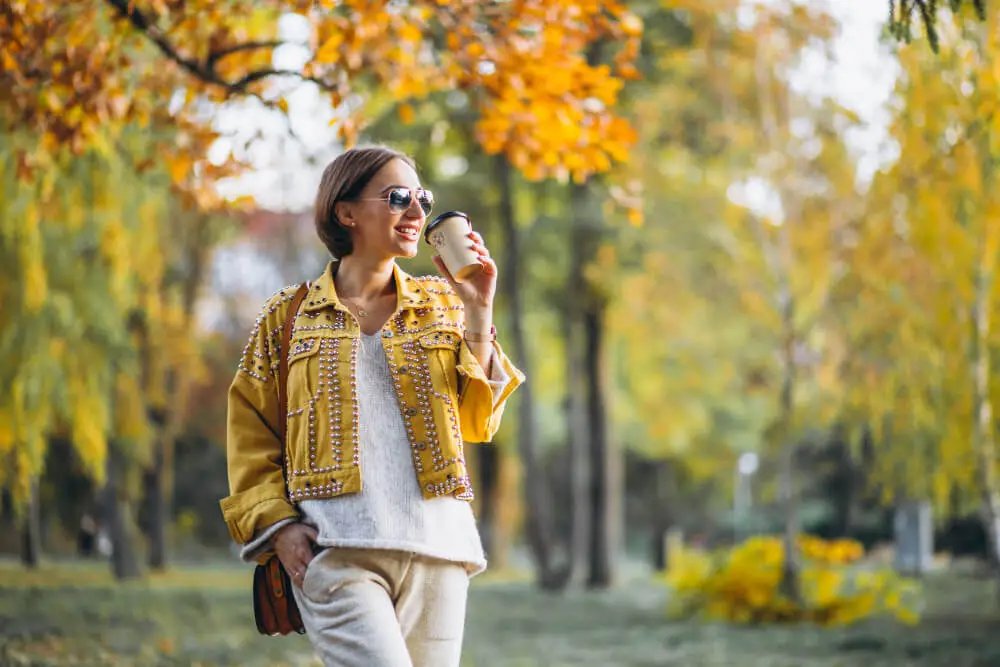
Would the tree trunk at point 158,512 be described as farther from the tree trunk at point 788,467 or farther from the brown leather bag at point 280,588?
the brown leather bag at point 280,588

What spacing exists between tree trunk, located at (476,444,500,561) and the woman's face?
22499 mm

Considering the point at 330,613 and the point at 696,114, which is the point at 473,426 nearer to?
the point at 330,613

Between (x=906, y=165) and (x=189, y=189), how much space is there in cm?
588

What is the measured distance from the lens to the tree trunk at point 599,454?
68.4 feet

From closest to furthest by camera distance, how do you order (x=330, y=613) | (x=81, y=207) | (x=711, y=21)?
1. (x=330, y=613)
2. (x=81, y=207)
3. (x=711, y=21)

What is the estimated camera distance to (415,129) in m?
17.3

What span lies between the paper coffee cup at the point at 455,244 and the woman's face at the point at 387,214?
0.13 meters

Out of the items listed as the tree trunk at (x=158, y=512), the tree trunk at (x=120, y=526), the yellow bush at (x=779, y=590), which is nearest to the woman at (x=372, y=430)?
the yellow bush at (x=779, y=590)

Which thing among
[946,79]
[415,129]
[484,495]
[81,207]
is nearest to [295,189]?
[484,495]

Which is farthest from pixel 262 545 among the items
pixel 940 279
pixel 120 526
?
pixel 120 526

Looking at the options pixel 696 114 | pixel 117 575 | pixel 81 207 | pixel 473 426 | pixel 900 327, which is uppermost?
pixel 696 114

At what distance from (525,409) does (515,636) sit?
7.06 m

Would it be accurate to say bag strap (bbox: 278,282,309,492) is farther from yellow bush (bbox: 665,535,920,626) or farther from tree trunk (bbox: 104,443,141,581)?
tree trunk (bbox: 104,443,141,581)

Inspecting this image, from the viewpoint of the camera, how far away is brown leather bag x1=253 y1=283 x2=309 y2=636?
3.35 meters
